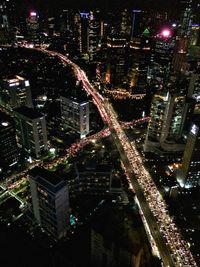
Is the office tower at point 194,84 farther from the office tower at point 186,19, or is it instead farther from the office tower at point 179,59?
the office tower at point 186,19

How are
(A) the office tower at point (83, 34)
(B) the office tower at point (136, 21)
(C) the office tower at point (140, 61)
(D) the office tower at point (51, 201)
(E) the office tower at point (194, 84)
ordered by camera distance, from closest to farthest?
(D) the office tower at point (51, 201) → (E) the office tower at point (194, 84) → (C) the office tower at point (140, 61) → (B) the office tower at point (136, 21) → (A) the office tower at point (83, 34)

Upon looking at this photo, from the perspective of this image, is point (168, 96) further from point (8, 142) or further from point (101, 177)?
point (8, 142)

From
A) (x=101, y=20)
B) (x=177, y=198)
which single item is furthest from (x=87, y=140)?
(x=101, y=20)

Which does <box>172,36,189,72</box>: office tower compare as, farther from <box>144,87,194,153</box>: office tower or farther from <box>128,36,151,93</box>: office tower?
<box>144,87,194,153</box>: office tower

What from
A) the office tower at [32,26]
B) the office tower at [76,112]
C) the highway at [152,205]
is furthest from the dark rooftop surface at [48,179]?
the office tower at [32,26]

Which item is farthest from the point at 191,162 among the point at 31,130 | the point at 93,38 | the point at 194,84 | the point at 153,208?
the point at 93,38

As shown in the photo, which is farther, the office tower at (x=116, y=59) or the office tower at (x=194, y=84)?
the office tower at (x=116, y=59)

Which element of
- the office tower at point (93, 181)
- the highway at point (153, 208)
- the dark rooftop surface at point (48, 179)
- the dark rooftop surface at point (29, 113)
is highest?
the dark rooftop surface at point (29, 113)
